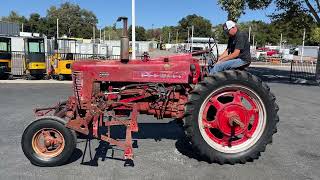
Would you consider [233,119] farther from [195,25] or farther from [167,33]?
[167,33]

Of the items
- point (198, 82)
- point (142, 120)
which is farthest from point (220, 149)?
point (142, 120)

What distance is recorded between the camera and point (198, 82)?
653cm

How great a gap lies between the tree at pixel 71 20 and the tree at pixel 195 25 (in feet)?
98.3

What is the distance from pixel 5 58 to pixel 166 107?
16.7m

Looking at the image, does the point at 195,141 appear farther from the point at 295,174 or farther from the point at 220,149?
the point at 295,174

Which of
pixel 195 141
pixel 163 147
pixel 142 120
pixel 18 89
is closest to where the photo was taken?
pixel 195 141

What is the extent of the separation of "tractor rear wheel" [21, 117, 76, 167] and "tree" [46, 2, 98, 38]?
10180 cm

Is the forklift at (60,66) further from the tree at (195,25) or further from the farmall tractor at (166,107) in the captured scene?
the tree at (195,25)

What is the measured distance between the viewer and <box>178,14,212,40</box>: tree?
120 meters

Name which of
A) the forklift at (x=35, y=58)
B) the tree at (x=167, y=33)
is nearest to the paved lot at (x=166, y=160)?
the forklift at (x=35, y=58)

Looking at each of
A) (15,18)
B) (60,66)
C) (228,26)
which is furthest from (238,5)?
(15,18)

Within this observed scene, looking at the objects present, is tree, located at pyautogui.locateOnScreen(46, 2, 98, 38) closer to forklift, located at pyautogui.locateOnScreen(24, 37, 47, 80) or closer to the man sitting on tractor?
forklift, located at pyautogui.locateOnScreen(24, 37, 47, 80)

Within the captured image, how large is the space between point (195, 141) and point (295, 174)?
4.91ft

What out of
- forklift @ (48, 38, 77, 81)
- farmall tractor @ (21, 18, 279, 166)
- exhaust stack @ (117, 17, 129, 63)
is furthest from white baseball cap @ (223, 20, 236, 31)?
forklift @ (48, 38, 77, 81)
